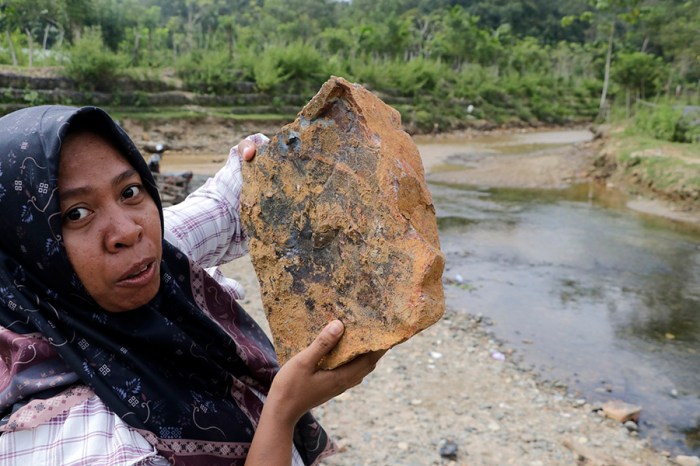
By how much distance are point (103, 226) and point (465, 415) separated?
134 inches

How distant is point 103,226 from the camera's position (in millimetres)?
1216

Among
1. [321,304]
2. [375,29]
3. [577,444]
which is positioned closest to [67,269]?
[321,304]

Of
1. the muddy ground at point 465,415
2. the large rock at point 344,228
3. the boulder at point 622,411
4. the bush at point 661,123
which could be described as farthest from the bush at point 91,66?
the large rock at point 344,228

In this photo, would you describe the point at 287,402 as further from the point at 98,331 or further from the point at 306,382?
the point at 98,331

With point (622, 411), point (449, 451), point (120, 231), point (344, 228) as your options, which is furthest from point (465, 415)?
point (120, 231)

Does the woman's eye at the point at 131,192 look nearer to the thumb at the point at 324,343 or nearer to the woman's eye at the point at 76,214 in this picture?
the woman's eye at the point at 76,214

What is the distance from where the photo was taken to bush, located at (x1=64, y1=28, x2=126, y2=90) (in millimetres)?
18984

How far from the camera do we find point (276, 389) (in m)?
1.32

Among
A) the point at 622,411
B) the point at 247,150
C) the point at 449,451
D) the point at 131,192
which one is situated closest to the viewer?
the point at 131,192

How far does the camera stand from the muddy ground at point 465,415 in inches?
143

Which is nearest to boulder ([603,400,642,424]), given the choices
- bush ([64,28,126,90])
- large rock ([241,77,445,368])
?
large rock ([241,77,445,368])

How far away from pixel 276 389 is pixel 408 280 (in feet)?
1.38

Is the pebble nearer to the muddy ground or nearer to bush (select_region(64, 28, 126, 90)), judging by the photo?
the muddy ground

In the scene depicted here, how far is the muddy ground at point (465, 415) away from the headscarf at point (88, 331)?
2346 mm
